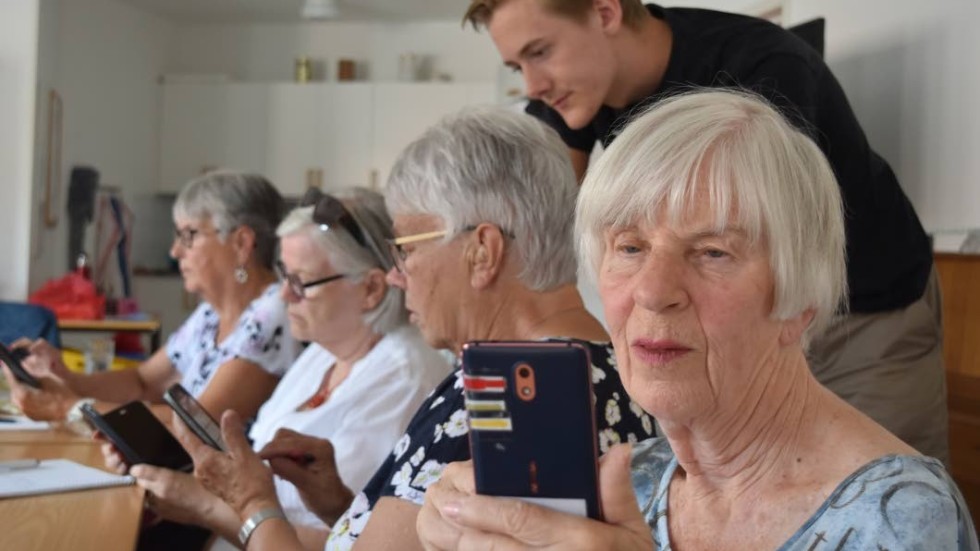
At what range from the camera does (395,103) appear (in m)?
8.11

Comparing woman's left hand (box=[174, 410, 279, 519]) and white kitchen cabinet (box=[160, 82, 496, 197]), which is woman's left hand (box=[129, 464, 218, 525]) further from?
white kitchen cabinet (box=[160, 82, 496, 197])

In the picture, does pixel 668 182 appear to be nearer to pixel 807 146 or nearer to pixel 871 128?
pixel 807 146

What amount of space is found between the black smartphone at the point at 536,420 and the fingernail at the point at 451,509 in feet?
0.18

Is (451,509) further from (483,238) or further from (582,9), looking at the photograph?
(582,9)

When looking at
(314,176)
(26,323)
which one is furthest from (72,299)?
(314,176)

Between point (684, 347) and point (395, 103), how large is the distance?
725 cm

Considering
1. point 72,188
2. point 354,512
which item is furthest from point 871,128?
point 72,188

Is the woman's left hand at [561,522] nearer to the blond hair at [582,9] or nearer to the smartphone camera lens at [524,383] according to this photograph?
the smartphone camera lens at [524,383]

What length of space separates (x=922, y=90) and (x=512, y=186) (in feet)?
4.50

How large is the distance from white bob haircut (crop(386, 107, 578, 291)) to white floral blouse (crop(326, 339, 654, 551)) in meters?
0.20

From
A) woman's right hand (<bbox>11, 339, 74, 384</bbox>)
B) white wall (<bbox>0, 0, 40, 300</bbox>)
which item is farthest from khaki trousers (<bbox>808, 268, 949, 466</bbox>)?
white wall (<bbox>0, 0, 40, 300</bbox>)

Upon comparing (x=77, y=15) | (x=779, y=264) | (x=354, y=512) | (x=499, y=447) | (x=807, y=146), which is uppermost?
(x=77, y=15)

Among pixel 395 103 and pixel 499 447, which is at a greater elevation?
pixel 395 103

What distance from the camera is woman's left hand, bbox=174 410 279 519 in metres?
1.79
